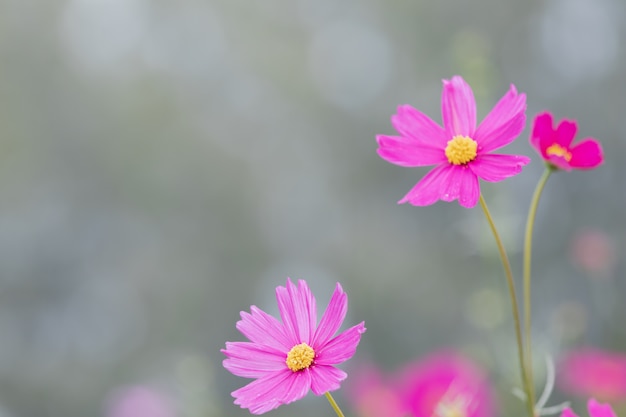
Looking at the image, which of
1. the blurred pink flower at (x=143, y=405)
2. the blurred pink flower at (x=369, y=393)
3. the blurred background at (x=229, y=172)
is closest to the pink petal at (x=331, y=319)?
the blurred pink flower at (x=369, y=393)

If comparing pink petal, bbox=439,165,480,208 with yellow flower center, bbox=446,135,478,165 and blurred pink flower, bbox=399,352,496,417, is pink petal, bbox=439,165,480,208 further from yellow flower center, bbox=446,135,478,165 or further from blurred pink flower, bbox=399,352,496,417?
blurred pink flower, bbox=399,352,496,417

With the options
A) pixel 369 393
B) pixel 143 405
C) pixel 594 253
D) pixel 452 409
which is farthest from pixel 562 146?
pixel 143 405

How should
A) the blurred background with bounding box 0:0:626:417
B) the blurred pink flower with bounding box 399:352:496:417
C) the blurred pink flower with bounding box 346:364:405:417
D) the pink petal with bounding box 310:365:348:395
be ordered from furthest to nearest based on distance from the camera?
the blurred background with bounding box 0:0:626:417, the blurred pink flower with bounding box 346:364:405:417, the blurred pink flower with bounding box 399:352:496:417, the pink petal with bounding box 310:365:348:395

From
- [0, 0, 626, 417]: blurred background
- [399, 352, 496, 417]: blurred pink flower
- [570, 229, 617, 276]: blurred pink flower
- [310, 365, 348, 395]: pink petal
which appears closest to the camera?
[310, 365, 348, 395]: pink petal

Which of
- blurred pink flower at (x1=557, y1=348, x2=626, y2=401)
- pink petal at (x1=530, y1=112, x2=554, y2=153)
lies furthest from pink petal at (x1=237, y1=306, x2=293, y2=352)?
blurred pink flower at (x1=557, y1=348, x2=626, y2=401)

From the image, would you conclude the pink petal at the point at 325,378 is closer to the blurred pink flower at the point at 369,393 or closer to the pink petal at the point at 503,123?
the pink petal at the point at 503,123

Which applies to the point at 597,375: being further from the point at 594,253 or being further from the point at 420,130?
the point at 420,130
